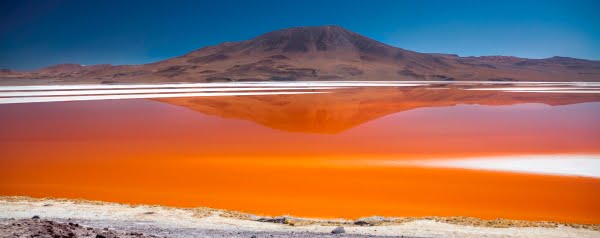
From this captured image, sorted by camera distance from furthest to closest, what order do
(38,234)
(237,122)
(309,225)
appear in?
(237,122)
(309,225)
(38,234)

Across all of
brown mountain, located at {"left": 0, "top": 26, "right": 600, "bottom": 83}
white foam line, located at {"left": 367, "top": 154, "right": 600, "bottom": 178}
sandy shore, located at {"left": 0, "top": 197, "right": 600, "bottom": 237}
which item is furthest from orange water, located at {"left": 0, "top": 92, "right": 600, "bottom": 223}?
brown mountain, located at {"left": 0, "top": 26, "right": 600, "bottom": 83}

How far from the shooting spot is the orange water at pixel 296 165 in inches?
302

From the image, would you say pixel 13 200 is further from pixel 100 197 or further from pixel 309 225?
pixel 309 225

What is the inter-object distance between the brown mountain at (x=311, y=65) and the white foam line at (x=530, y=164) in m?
61.5

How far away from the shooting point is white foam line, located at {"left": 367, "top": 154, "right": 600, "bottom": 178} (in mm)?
9719

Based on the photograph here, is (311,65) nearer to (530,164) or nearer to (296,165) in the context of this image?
(296,165)

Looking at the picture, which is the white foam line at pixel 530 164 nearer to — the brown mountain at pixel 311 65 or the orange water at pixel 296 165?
the orange water at pixel 296 165

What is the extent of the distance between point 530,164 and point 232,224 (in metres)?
7.26

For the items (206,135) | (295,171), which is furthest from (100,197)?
(206,135)

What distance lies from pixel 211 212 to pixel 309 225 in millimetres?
1430

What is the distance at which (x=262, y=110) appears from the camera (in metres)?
21.3

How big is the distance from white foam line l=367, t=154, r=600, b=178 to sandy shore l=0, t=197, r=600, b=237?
12.8 ft

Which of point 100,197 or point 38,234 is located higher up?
point 38,234

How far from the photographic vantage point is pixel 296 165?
10484 mm
